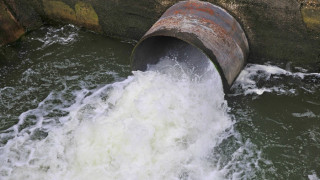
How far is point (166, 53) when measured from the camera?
602cm

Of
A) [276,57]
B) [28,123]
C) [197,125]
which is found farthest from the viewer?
[276,57]

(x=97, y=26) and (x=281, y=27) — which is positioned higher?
(x=281, y=27)

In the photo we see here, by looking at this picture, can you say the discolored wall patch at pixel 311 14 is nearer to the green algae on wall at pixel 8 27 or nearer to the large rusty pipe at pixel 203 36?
the large rusty pipe at pixel 203 36

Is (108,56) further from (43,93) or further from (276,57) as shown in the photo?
(276,57)

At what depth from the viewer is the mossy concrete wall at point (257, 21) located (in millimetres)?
5277

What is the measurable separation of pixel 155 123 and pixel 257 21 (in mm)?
2371

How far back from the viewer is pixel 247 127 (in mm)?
4984

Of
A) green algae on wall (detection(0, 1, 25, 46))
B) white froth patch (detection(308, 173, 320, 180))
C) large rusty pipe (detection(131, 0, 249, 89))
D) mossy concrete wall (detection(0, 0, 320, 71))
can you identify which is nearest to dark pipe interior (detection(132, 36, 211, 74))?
large rusty pipe (detection(131, 0, 249, 89))

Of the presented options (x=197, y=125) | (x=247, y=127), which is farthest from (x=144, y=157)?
(x=247, y=127)

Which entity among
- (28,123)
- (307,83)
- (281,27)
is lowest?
(28,123)

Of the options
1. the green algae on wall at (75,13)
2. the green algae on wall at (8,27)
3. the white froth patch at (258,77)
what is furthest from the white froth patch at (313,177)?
the green algae on wall at (8,27)

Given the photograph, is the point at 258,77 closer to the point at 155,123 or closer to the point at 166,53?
the point at 166,53

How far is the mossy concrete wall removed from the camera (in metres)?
5.28

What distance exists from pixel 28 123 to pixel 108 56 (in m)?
2.01
